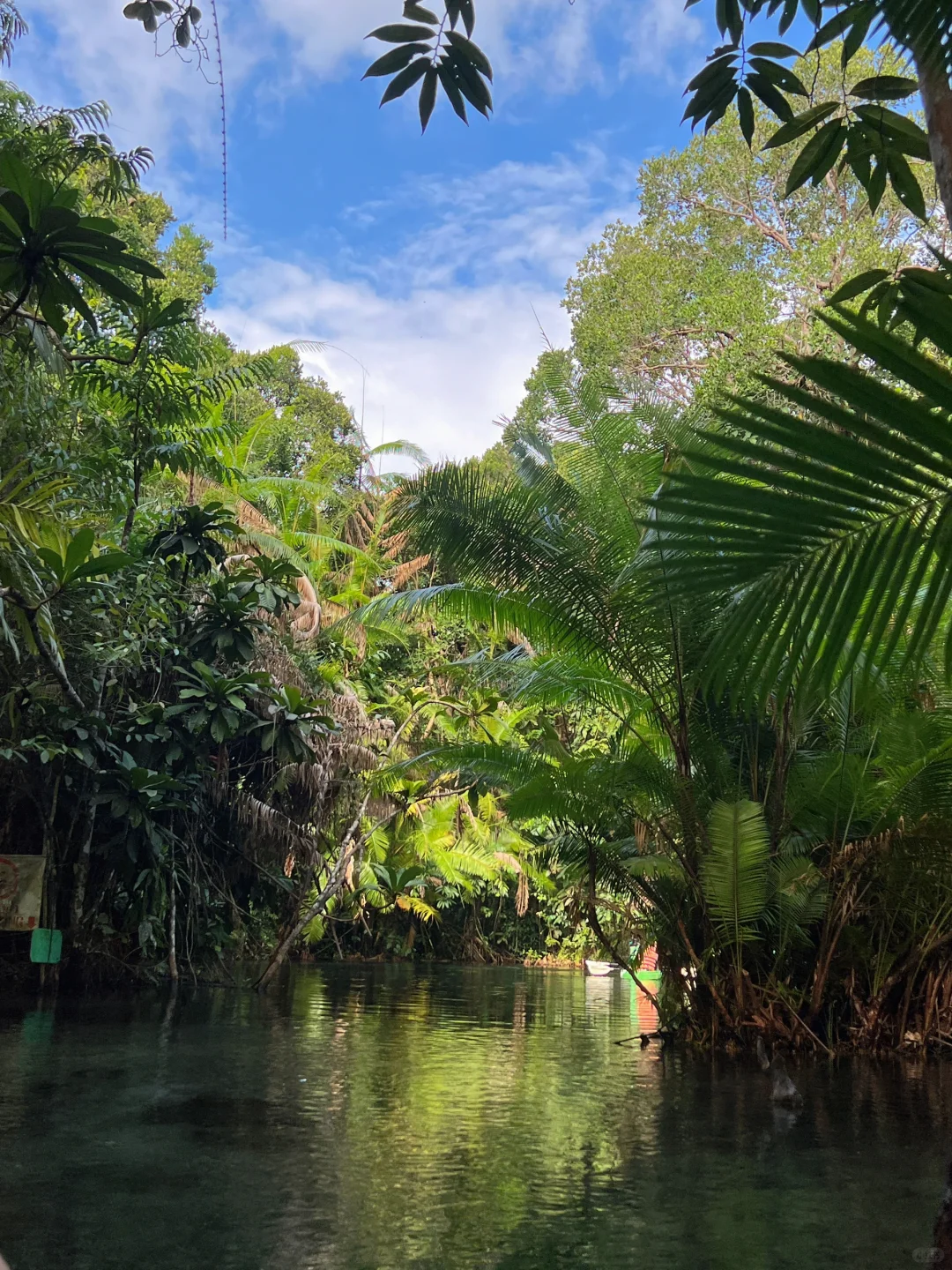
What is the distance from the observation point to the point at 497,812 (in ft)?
57.0

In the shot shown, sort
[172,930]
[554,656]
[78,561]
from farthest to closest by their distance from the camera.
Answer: [172,930] → [554,656] → [78,561]

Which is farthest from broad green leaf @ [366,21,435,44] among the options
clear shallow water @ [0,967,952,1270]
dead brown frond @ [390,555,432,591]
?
dead brown frond @ [390,555,432,591]

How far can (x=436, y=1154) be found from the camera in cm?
366

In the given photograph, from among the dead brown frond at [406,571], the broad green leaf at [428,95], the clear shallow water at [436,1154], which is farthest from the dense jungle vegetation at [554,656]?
the dead brown frond at [406,571]

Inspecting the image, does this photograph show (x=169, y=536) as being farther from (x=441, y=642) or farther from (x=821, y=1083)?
(x=441, y=642)

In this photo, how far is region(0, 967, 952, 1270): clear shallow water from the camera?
8.64 ft

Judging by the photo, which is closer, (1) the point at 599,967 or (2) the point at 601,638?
(2) the point at 601,638

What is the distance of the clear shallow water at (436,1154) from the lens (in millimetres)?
2635

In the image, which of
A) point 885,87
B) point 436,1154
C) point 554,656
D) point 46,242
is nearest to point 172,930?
point 554,656

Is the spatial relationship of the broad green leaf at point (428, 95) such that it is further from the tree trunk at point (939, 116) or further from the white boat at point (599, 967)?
the white boat at point (599, 967)

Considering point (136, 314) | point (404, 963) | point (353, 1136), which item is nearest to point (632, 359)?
point (404, 963)

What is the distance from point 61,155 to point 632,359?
12422 millimetres

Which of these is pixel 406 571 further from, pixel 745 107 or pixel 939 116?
pixel 939 116

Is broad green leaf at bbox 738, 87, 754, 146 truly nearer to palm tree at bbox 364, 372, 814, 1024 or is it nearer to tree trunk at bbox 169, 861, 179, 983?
palm tree at bbox 364, 372, 814, 1024
